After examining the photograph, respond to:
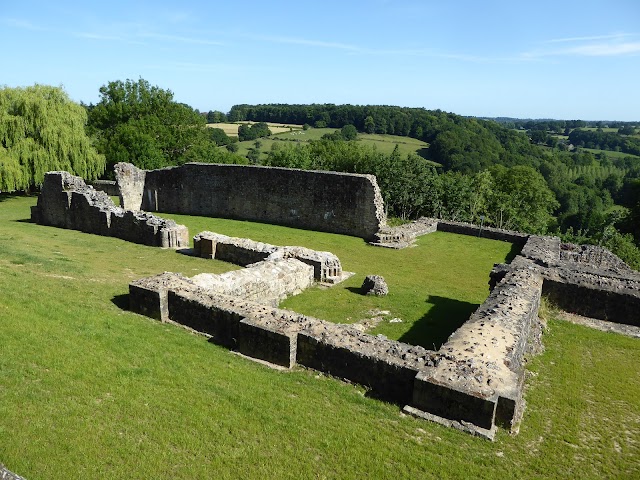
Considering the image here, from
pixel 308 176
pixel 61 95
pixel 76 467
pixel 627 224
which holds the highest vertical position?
pixel 61 95

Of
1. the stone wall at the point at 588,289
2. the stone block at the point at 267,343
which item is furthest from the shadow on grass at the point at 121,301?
the stone wall at the point at 588,289

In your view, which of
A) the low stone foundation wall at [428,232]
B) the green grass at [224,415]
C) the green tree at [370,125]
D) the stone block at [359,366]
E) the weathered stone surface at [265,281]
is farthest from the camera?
the green tree at [370,125]

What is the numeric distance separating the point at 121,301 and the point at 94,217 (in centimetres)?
1005

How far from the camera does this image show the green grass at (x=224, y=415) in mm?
5117

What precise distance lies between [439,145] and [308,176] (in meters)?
57.9

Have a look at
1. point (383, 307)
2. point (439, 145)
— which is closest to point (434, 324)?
point (383, 307)

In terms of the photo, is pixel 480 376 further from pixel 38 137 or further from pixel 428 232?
pixel 38 137

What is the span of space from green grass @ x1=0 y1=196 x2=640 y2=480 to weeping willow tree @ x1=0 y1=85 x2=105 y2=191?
20.1 metres

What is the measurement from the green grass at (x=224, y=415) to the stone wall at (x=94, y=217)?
7695mm

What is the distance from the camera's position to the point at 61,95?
96.4ft

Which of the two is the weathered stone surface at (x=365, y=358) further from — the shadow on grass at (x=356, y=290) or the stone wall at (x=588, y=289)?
the stone wall at (x=588, y=289)

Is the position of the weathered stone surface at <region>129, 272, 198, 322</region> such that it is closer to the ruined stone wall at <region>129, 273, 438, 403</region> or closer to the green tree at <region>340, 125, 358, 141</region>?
the ruined stone wall at <region>129, 273, 438, 403</region>

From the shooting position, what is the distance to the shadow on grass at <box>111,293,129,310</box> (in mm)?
10055

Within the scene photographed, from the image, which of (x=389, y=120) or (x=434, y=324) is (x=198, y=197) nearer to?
(x=434, y=324)
